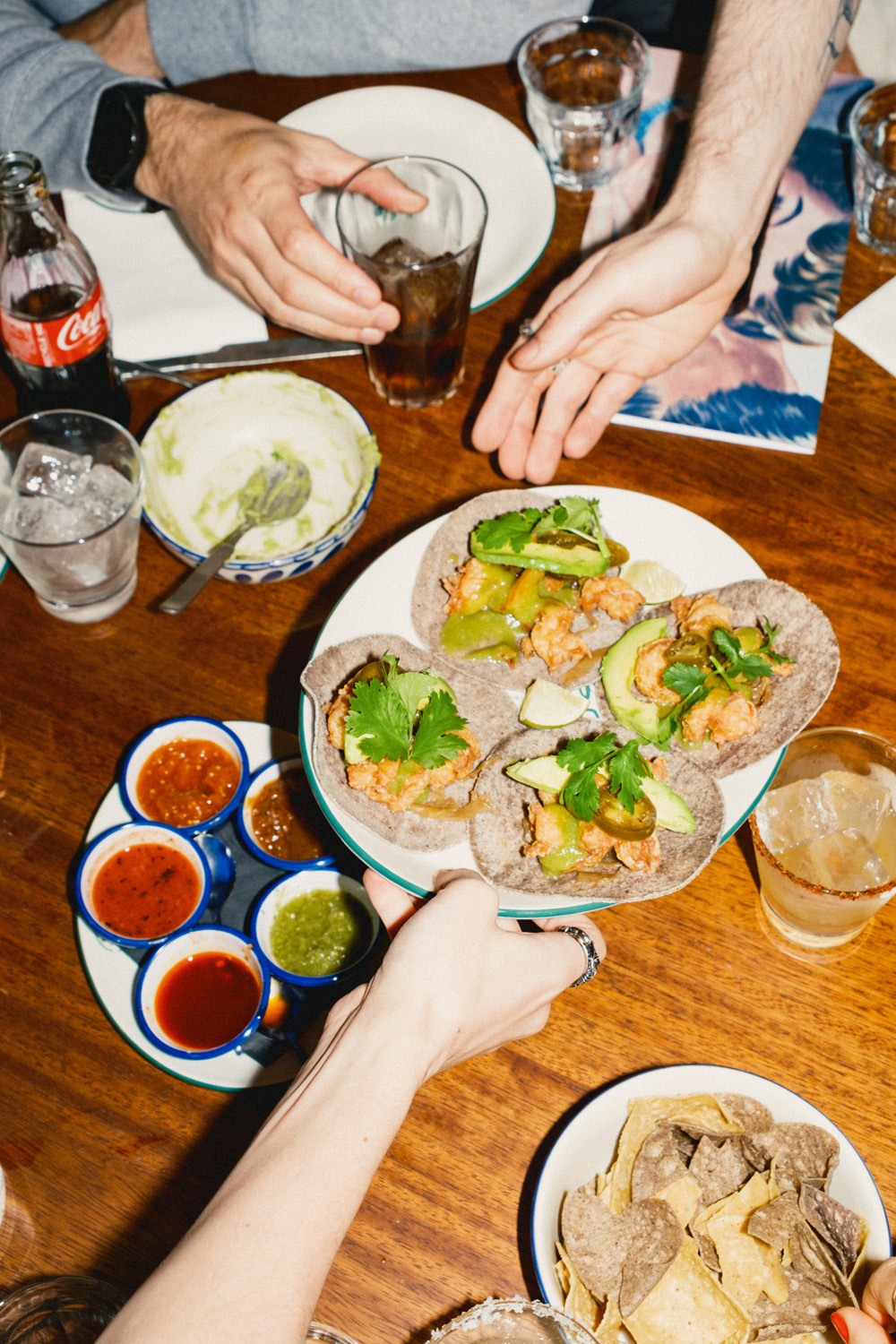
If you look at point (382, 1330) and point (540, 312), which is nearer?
point (382, 1330)

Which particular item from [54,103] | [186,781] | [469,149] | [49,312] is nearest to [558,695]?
[186,781]

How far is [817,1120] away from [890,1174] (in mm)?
185

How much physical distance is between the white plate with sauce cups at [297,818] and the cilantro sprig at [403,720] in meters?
0.21

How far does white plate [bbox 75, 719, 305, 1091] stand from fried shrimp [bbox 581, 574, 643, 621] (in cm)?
61

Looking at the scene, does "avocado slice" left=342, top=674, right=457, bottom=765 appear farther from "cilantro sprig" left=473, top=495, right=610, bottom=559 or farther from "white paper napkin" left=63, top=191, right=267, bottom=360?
"white paper napkin" left=63, top=191, right=267, bottom=360

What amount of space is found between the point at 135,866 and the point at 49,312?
1.13 meters

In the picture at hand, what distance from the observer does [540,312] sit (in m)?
1.99

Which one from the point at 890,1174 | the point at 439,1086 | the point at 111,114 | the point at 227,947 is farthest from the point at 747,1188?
the point at 111,114

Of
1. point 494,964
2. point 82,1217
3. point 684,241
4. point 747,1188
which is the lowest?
point 82,1217

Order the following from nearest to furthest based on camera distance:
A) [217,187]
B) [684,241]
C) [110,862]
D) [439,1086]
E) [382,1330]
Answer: [382,1330]
[439,1086]
[110,862]
[684,241]
[217,187]

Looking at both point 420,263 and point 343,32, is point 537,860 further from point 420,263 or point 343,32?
point 343,32

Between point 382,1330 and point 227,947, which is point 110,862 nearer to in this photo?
point 227,947

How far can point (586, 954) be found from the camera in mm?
1489

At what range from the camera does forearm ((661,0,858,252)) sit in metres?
2.04
